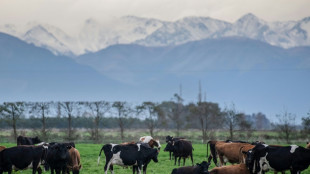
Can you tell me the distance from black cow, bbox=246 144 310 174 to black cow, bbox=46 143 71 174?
930 centimetres

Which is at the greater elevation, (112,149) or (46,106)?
(46,106)

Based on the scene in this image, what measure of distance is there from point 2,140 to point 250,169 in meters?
48.2

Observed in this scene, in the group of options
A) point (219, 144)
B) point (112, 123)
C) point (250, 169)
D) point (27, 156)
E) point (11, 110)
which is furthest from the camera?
point (112, 123)

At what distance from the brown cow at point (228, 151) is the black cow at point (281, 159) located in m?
4.20

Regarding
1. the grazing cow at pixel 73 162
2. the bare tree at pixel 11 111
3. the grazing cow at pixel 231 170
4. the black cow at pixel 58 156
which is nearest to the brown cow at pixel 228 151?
the grazing cow at pixel 231 170

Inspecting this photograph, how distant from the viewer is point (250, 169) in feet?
72.8

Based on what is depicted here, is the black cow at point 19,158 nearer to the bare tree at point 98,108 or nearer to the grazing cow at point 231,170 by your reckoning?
the grazing cow at point 231,170

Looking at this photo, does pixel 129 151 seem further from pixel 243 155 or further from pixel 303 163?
pixel 303 163

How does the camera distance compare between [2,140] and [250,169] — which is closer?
[250,169]

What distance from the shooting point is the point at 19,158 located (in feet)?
Result: 77.2

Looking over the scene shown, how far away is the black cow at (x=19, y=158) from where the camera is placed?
76.9 ft

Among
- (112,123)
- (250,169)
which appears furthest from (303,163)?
(112,123)

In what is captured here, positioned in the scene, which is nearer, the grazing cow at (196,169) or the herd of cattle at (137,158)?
the grazing cow at (196,169)

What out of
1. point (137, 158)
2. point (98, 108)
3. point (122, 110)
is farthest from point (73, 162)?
point (122, 110)
